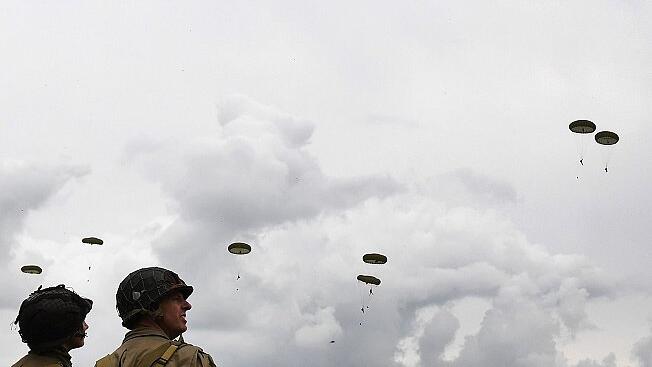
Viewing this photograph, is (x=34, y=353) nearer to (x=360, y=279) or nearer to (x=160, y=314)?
(x=160, y=314)

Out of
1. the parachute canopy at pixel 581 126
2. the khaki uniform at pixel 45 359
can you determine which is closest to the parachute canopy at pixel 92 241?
the parachute canopy at pixel 581 126

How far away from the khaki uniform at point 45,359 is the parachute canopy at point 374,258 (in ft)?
232

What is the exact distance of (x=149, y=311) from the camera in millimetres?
8055

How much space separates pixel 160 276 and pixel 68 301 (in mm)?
979

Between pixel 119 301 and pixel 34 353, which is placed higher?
pixel 119 301

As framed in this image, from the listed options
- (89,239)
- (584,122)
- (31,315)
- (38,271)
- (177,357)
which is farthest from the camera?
(38,271)

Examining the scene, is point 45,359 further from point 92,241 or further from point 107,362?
point 92,241

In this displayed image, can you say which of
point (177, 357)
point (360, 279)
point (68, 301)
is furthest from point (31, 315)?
point (360, 279)

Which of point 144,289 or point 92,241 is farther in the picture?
point 92,241

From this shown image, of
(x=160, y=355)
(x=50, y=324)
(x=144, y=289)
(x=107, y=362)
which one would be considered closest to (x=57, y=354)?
(x=50, y=324)

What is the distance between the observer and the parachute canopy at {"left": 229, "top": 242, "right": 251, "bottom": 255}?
78000 mm

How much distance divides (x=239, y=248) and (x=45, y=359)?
71.0 metres

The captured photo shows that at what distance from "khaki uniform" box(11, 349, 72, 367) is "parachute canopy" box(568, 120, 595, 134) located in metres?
59.3

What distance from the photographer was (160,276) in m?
8.09
